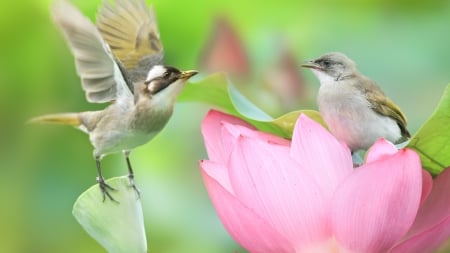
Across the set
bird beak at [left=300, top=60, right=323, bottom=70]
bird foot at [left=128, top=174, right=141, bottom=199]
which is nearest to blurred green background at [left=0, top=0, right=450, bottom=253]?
bird beak at [left=300, top=60, right=323, bottom=70]

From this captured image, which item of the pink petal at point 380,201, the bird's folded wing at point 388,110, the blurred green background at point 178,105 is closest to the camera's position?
the pink petal at point 380,201

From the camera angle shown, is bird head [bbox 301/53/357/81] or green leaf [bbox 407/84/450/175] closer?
green leaf [bbox 407/84/450/175]

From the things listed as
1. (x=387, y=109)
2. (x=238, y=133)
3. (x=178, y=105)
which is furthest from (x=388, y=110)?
(x=178, y=105)

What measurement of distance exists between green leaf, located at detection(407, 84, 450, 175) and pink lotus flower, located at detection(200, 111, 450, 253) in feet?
0.07

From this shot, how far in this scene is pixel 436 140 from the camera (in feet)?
0.89

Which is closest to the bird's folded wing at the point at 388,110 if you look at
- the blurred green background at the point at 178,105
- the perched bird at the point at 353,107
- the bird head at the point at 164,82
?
the perched bird at the point at 353,107

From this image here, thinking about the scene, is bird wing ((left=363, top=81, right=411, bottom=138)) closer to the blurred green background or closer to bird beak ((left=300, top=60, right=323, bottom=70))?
bird beak ((left=300, top=60, right=323, bottom=70))

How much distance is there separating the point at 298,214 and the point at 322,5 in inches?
33.3

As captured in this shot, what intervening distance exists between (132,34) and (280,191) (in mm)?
103

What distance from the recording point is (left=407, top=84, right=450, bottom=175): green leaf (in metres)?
0.26

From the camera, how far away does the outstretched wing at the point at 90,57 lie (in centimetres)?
26

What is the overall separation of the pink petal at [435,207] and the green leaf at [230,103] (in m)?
0.06

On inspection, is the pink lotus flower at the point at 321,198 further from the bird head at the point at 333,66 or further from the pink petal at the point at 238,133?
the bird head at the point at 333,66

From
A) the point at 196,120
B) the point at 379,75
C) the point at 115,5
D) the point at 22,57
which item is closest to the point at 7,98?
the point at 22,57
